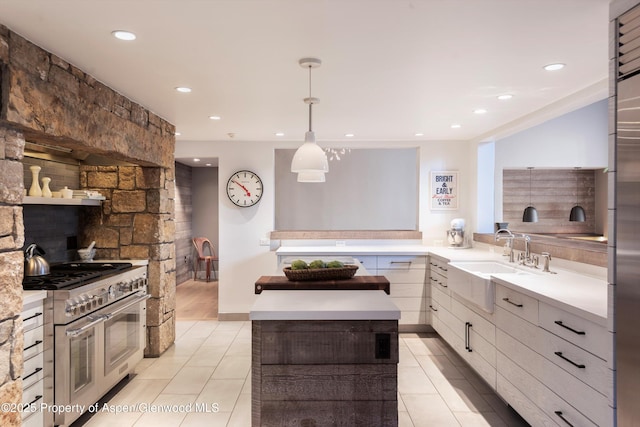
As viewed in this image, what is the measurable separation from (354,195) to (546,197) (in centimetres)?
285

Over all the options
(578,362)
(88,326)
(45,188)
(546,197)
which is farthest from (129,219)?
(546,197)

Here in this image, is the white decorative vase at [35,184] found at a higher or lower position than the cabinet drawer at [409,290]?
higher

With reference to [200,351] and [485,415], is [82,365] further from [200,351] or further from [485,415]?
[485,415]

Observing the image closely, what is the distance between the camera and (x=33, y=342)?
2.35 metres

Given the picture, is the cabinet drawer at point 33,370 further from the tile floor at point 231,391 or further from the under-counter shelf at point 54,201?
the under-counter shelf at point 54,201

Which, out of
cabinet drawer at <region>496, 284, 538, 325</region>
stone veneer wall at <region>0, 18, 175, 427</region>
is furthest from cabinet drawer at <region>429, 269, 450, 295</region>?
stone veneer wall at <region>0, 18, 175, 427</region>

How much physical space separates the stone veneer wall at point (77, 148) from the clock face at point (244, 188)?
1184mm

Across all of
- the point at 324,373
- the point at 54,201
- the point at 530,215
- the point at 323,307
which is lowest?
the point at 324,373

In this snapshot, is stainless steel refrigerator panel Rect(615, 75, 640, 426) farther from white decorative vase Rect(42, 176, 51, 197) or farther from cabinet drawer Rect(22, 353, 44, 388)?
white decorative vase Rect(42, 176, 51, 197)

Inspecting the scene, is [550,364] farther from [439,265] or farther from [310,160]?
[439,265]

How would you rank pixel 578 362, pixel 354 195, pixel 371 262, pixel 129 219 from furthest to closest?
1. pixel 354 195
2. pixel 371 262
3. pixel 129 219
4. pixel 578 362

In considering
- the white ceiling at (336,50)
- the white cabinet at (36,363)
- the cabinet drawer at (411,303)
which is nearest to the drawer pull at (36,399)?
the white cabinet at (36,363)

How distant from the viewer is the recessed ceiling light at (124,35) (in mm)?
2059

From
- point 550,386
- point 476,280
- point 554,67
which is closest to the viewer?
point 550,386
